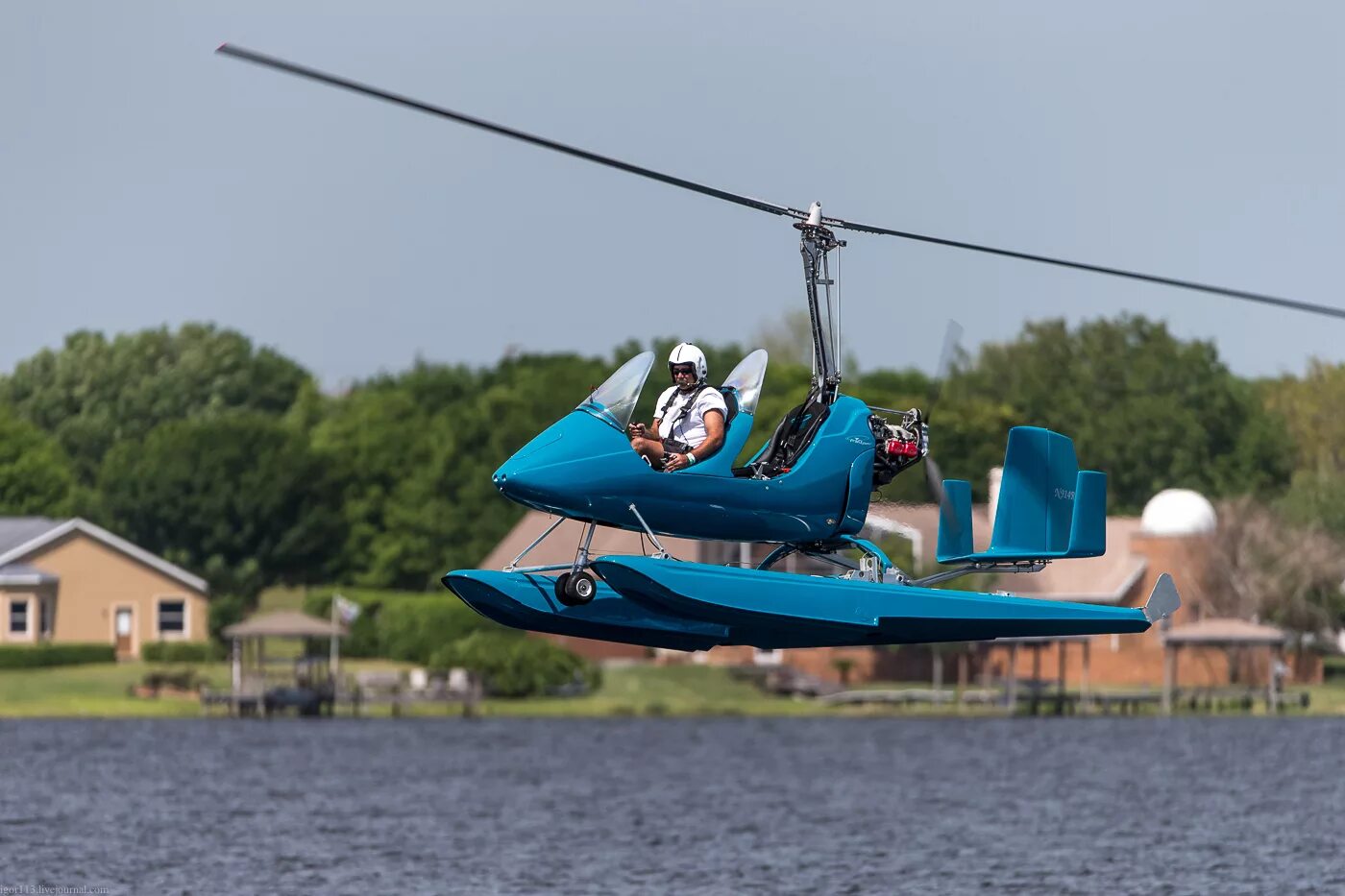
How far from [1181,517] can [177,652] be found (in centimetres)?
4909

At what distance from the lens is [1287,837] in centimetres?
5766

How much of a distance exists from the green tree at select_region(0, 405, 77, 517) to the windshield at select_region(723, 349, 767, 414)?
364ft

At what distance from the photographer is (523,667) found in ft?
339

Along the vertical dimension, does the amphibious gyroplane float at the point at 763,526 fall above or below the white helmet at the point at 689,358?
below

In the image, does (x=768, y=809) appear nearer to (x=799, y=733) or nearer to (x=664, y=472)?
(x=799, y=733)

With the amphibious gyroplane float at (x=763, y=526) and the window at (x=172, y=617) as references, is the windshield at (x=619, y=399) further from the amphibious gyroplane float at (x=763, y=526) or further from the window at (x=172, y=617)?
the window at (x=172, y=617)

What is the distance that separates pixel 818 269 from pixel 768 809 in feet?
140

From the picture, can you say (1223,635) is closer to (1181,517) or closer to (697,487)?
(1181,517)

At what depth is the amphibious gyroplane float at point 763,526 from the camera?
25312 millimetres

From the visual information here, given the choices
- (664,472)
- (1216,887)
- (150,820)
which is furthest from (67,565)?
(664,472)

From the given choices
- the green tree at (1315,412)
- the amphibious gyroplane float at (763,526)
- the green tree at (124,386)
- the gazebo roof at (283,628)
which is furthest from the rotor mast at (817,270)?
the green tree at (124,386)

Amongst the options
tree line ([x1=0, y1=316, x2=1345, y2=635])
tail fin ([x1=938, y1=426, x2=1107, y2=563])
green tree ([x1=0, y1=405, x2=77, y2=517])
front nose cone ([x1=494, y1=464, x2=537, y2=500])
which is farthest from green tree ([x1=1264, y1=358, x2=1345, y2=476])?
front nose cone ([x1=494, y1=464, x2=537, y2=500])

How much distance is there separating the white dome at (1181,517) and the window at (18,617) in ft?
175

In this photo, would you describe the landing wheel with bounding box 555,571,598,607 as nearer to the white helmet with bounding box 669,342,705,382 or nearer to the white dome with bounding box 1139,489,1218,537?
the white helmet with bounding box 669,342,705,382
